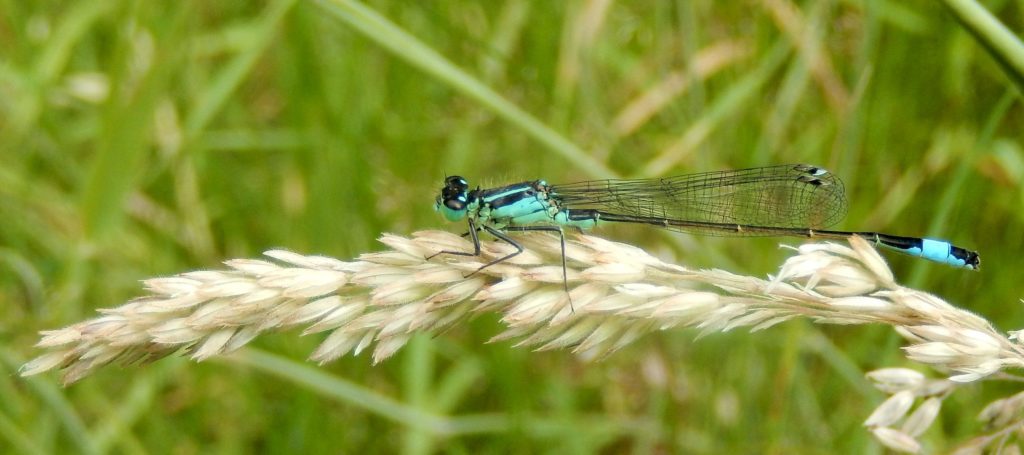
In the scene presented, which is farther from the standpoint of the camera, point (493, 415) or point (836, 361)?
point (493, 415)

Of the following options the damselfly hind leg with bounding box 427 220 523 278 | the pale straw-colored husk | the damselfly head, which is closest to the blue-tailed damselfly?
the damselfly head

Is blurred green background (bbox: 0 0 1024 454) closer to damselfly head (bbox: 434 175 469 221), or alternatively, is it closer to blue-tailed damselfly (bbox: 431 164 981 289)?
blue-tailed damselfly (bbox: 431 164 981 289)

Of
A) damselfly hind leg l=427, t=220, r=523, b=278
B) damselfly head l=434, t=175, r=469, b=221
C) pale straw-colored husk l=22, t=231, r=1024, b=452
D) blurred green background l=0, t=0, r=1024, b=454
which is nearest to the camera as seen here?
pale straw-colored husk l=22, t=231, r=1024, b=452

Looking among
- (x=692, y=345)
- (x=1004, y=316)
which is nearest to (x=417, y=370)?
(x=692, y=345)

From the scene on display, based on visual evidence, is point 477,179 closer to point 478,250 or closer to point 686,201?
point 686,201

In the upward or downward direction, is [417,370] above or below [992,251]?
below

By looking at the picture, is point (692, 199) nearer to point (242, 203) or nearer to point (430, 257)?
point (430, 257)

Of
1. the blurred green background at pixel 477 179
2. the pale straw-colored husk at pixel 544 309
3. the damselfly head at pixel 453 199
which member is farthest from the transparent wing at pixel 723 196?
the pale straw-colored husk at pixel 544 309
